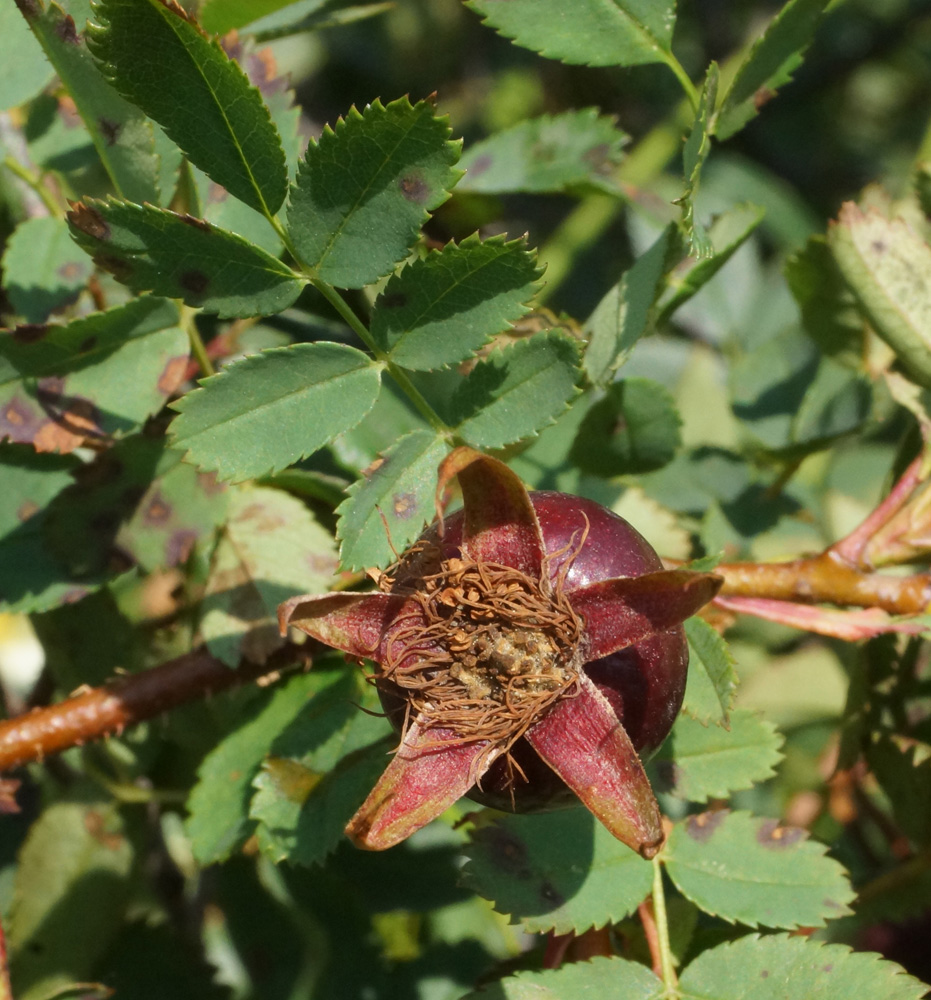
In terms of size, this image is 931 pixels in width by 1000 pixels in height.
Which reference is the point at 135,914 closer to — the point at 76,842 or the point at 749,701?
the point at 76,842

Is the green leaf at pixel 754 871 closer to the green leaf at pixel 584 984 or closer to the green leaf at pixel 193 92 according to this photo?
the green leaf at pixel 584 984

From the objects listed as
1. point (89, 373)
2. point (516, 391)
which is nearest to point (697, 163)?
point (516, 391)

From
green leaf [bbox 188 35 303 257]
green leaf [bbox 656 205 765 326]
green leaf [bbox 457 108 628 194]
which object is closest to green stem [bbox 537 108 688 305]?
green leaf [bbox 457 108 628 194]

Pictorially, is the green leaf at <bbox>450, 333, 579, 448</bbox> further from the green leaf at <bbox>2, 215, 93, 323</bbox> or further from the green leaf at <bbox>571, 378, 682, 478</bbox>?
the green leaf at <bbox>2, 215, 93, 323</bbox>

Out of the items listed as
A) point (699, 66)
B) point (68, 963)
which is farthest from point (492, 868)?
point (699, 66)

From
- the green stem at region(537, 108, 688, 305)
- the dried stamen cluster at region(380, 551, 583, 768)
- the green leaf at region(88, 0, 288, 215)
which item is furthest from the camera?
the green stem at region(537, 108, 688, 305)
